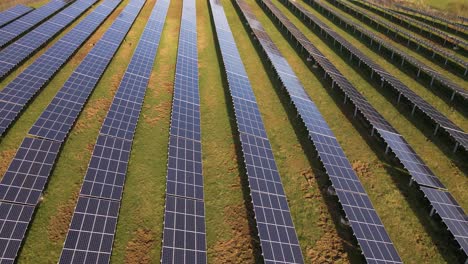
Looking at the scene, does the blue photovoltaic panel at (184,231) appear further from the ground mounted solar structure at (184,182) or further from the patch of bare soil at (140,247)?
the patch of bare soil at (140,247)

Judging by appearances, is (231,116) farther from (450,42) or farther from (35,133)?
(450,42)

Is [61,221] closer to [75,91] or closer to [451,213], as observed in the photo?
[75,91]

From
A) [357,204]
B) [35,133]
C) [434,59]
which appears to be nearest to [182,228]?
[357,204]

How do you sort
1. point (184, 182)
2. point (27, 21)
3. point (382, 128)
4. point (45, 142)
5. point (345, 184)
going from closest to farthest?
point (184, 182) → point (345, 184) → point (45, 142) → point (382, 128) → point (27, 21)

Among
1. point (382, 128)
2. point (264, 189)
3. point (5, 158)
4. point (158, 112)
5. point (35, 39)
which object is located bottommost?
point (5, 158)

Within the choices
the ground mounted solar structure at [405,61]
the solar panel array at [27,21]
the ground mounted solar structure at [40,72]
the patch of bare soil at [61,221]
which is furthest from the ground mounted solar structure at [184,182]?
the ground mounted solar structure at [405,61]

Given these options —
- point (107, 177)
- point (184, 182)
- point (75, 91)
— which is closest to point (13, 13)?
point (75, 91)

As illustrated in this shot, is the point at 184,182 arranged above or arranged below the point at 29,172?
above
